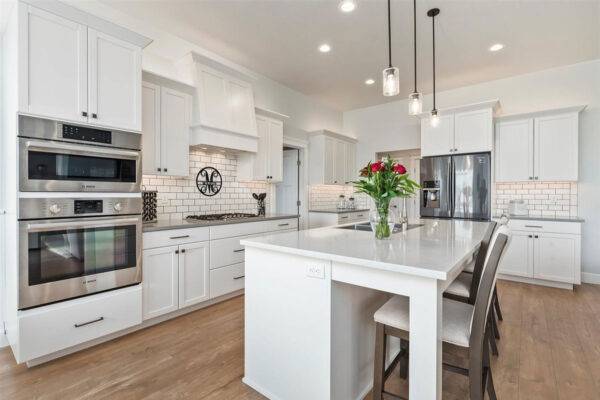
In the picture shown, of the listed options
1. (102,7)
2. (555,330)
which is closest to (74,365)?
(102,7)

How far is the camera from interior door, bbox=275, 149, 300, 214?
207 inches

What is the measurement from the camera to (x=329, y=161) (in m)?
5.30

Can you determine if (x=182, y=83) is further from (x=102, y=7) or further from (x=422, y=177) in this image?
(x=422, y=177)

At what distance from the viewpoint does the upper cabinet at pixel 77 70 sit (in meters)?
1.90

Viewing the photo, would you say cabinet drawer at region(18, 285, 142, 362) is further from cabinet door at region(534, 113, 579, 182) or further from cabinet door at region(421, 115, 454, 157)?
cabinet door at region(534, 113, 579, 182)

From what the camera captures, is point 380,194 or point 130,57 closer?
point 380,194

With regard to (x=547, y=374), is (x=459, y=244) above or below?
above

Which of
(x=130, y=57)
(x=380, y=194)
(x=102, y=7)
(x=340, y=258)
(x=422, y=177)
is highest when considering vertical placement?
(x=102, y=7)

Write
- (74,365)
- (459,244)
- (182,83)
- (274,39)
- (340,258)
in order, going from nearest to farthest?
1. (340,258)
2. (459,244)
3. (74,365)
4. (182,83)
5. (274,39)

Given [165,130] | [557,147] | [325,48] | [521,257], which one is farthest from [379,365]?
[557,147]

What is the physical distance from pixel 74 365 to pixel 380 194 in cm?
242

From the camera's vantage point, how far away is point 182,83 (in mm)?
3037

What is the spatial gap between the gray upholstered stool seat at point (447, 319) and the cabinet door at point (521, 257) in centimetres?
306

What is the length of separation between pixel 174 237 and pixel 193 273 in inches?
16.7
